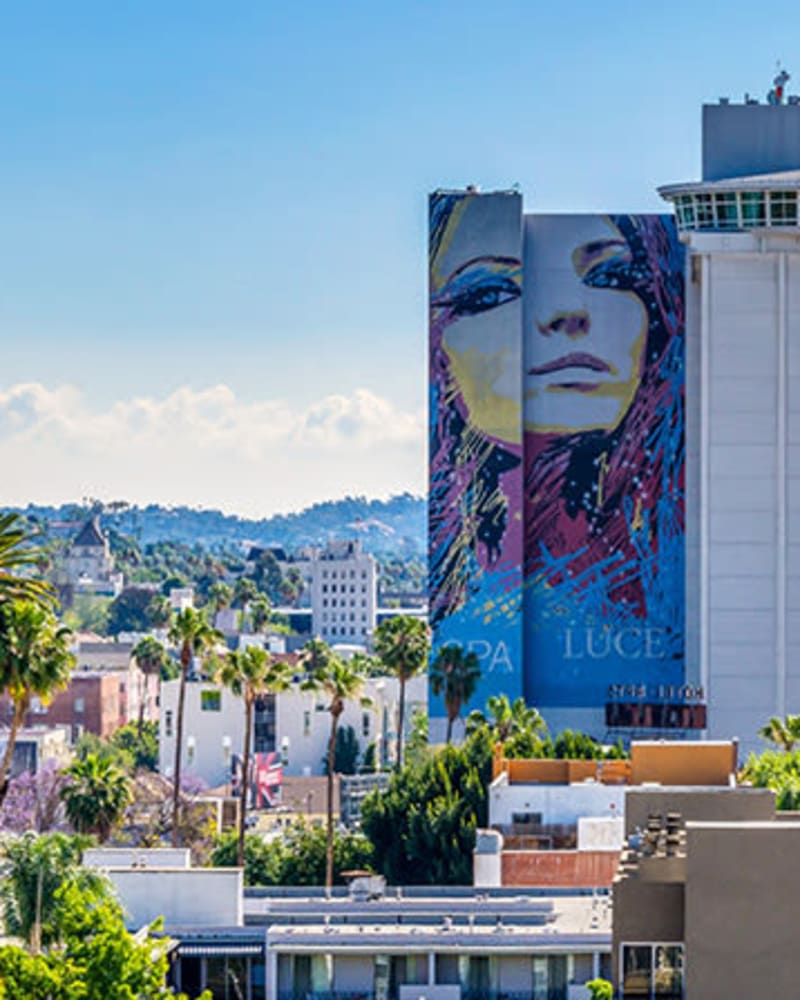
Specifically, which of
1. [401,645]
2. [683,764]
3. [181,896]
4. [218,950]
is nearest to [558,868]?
[683,764]

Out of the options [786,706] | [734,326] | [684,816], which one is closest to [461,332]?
[734,326]

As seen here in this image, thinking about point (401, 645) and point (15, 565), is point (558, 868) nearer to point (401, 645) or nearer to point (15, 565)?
point (15, 565)

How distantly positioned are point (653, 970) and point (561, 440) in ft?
482

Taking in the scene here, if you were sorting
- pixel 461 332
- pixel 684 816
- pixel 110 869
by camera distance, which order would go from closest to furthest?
pixel 684 816, pixel 110 869, pixel 461 332

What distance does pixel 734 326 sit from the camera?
581 ft

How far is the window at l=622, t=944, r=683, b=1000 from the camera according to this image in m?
42.2

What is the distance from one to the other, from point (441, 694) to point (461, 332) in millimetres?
22374

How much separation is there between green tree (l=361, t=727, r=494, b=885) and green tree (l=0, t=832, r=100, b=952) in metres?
59.2

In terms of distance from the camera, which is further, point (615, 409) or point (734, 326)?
point (615, 409)

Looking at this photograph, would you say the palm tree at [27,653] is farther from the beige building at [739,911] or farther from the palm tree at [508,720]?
the palm tree at [508,720]

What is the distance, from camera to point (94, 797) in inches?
4582

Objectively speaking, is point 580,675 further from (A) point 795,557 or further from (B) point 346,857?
(B) point 346,857

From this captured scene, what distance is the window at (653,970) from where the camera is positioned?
138ft

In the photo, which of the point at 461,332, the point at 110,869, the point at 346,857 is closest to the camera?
the point at 110,869
